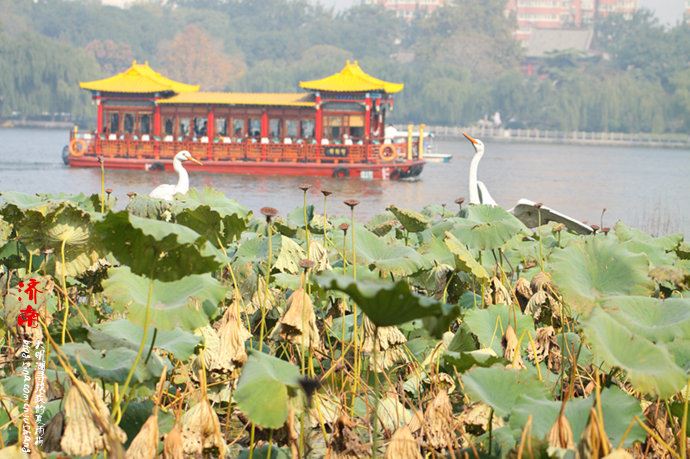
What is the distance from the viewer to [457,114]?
5541cm

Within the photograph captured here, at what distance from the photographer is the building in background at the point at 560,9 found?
91.0 m

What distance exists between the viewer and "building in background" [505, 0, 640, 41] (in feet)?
299

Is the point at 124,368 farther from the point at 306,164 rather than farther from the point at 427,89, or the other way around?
the point at 427,89

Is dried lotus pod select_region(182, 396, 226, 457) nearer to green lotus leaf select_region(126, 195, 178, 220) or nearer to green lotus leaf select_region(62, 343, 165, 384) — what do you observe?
green lotus leaf select_region(62, 343, 165, 384)

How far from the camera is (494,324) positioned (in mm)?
3086

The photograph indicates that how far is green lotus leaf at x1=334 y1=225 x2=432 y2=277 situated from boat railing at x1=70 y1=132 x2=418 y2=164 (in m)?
18.8

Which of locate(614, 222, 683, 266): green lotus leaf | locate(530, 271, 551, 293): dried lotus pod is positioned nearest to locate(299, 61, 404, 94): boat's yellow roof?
locate(614, 222, 683, 266): green lotus leaf

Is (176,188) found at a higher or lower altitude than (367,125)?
higher

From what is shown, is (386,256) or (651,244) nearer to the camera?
→ (386,256)

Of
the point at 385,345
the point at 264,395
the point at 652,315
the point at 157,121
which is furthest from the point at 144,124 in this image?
the point at 264,395

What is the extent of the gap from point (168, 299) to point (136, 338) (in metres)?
0.11

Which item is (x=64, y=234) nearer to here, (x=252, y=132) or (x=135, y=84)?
(x=252, y=132)

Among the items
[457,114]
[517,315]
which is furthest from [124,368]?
[457,114]

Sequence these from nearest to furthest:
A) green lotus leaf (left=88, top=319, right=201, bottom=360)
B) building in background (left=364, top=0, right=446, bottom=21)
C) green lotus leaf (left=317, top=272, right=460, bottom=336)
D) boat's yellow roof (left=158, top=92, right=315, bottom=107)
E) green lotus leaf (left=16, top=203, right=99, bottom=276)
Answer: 1. green lotus leaf (left=317, top=272, right=460, bottom=336)
2. green lotus leaf (left=88, top=319, right=201, bottom=360)
3. green lotus leaf (left=16, top=203, right=99, bottom=276)
4. boat's yellow roof (left=158, top=92, right=315, bottom=107)
5. building in background (left=364, top=0, right=446, bottom=21)
